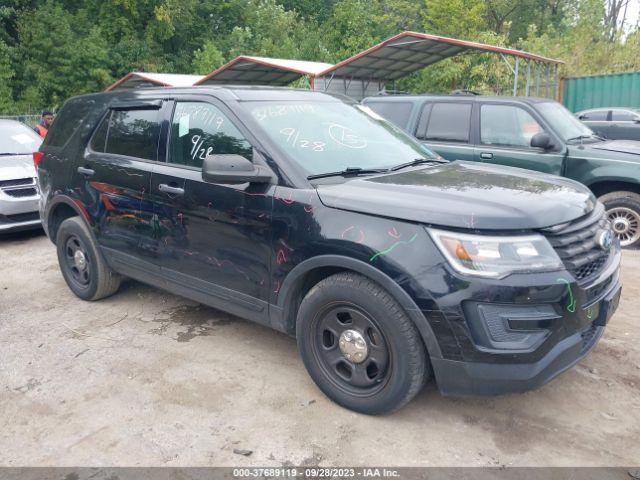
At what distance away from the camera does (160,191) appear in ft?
13.2

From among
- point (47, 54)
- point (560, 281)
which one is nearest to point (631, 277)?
point (560, 281)

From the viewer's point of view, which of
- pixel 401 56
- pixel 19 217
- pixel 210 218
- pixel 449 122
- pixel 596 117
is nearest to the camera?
pixel 210 218

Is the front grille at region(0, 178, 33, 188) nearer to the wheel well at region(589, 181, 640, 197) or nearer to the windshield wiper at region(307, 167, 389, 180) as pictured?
the windshield wiper at region(307, 167, 389, 180)

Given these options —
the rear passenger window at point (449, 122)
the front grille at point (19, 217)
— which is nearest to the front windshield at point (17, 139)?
the front grille at point (19, 217)

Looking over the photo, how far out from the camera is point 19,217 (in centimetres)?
739

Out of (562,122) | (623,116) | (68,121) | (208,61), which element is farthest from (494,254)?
(208,61)

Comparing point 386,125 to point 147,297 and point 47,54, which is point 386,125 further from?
point 47,54

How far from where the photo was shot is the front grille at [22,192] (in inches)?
289

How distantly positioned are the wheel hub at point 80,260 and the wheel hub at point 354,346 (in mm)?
2845

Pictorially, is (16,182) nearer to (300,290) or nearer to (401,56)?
(300,290)

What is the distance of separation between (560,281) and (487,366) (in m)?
0.54

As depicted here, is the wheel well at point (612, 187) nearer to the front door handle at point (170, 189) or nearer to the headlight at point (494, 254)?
the headlight at point (494, 254)

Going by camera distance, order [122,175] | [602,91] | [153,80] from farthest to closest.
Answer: [153,80], [602,91], [122,175]

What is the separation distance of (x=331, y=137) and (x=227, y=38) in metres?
29.8
